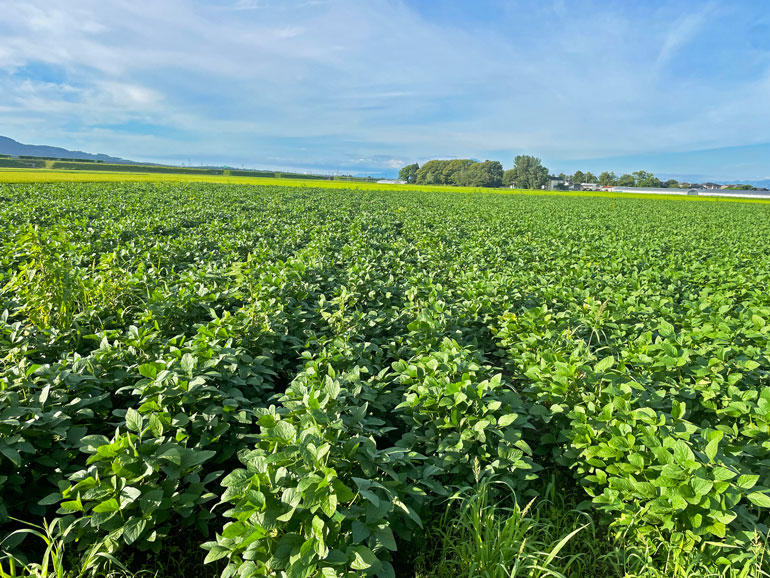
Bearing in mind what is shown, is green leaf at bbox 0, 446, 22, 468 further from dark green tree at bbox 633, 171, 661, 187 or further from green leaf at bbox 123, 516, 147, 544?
dark green tree at bbox 633, 171, 661, 187

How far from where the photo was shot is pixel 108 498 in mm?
2033

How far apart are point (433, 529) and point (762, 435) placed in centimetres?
260

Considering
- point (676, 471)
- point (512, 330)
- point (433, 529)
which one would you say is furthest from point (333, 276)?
point (676, 471)

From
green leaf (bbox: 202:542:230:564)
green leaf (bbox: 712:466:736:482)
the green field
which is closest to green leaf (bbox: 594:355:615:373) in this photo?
the green field

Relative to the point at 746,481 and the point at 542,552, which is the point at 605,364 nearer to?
the point at 746,481

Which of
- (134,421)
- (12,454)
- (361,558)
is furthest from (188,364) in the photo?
(361,558)

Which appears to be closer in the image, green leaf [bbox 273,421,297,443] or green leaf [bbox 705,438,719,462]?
green leaf [bbox 273,421,297,443]

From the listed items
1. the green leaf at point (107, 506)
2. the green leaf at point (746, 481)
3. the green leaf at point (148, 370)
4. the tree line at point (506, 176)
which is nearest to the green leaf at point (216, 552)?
the green leaf at point (107, 506)

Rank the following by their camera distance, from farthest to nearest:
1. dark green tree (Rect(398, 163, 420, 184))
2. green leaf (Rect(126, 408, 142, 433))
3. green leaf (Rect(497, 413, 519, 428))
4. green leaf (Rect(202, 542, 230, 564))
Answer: dark green tree (Rect(398, 163, 420, 184)) < green leaf (Rect(497, 413, 519, 428)) < green leaf (Rect(126, 408, 142, 433)) < green leaf (Rect(202, 542, 230, 564))

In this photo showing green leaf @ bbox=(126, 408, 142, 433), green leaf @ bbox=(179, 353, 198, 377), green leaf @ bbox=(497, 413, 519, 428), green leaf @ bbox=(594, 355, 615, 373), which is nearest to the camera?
green leaf @ bbox=(126, 408, 142, 433)

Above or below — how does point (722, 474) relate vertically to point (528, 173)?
below

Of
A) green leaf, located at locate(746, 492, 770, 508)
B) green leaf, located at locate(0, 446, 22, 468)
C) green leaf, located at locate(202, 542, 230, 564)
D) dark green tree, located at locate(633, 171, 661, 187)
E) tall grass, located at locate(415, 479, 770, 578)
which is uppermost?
dark green tree, located at locate(633, 171, 661, 187)

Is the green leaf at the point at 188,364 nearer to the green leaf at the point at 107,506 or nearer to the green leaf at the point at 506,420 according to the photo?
the green leaf at the point at 107,506

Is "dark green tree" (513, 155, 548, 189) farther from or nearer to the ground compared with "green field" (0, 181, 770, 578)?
farther from the ground
